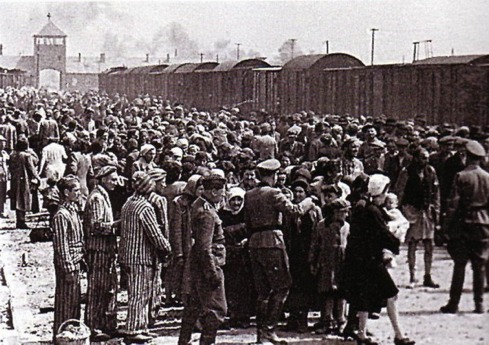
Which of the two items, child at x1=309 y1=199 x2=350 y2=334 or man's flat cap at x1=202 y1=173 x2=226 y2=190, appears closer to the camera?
man's flat cap at x1=202 y1=173 x2=226 y2=190

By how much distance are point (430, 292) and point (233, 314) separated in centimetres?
211

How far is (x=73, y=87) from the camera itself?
6962cm

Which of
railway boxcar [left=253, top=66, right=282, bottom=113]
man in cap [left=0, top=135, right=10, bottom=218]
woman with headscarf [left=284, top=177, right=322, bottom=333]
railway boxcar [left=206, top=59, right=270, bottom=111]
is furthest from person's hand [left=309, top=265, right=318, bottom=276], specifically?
railway boxcar [left=206, top=59, right=270, bottom=111]

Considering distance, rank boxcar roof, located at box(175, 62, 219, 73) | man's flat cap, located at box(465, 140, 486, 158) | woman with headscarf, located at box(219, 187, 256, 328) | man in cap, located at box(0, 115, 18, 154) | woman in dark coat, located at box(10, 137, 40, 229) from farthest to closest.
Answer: boxcar roof, located at box(175, 62, 219, 73)
man in cap, located at box(0, 115, 18, 154)
woman in dark coat, located at box(10, 137, 40, 229)
woman with headscarf, located at box(219, 187, 256, 328)
man's flat cap, located at box(465, 140, 486, 158)

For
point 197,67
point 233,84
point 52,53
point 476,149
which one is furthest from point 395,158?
point 52,53

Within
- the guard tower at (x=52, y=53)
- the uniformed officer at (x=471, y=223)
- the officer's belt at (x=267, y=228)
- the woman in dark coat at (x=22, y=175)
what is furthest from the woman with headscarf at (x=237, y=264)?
the guard tower at (x=52, y=53)

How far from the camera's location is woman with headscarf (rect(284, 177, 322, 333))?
7.13m

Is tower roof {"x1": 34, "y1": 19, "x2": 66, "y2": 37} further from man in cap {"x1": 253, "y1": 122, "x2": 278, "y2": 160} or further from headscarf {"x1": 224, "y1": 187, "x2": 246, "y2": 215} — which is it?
headscarf {"x1": 224, "y1": 187, "x2": 246, "y2": 215}

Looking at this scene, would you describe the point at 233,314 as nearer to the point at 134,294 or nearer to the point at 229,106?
the point at 134,294

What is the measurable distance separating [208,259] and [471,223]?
7.55ft

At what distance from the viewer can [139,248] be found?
687cm

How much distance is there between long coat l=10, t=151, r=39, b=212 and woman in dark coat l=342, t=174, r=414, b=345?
24.8ft

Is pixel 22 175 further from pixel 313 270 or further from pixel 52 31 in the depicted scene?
pixel 52 31

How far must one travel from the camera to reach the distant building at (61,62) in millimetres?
65688
